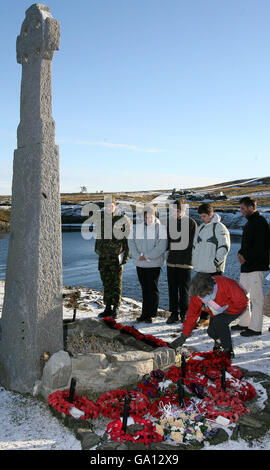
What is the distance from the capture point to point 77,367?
416 cm

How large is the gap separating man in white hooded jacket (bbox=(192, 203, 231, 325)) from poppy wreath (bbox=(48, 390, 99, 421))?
123 inches

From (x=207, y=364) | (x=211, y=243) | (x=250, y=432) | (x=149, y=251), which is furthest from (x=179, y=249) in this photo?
(x=250, y=432)

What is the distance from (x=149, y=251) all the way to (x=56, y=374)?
3300mm

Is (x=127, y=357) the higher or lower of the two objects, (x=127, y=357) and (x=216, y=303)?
the lower

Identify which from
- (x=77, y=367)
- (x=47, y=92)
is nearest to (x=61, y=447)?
(x=77, y=367)

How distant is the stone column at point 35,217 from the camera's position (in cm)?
427

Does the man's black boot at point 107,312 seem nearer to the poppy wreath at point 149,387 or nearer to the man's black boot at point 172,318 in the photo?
the man's black boot at point 172,318

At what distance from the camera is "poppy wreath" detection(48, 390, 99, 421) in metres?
3.74

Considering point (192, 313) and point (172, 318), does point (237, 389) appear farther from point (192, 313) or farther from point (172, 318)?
point (172, 318)

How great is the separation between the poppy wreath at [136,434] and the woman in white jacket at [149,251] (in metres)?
3.53

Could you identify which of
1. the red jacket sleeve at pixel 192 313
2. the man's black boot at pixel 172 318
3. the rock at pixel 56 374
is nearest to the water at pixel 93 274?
the man's black boot at pixel 172 318

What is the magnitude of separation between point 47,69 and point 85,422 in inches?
144

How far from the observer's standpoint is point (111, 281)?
7.01 metres

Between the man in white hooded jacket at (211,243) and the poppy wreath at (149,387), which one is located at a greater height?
the man in white hooded jacket at (211,243)
